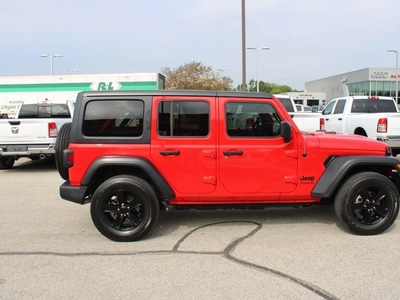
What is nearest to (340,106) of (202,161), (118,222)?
(202,161)

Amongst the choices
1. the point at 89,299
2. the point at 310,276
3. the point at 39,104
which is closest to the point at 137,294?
the point at 89,299

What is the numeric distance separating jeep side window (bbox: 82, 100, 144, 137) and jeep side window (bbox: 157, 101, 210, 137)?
270 millimetres

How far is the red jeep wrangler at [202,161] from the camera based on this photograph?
4.32 m

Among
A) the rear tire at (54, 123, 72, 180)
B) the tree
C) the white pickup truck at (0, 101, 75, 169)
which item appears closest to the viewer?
the rear tire at (54, 123, 72, 180)

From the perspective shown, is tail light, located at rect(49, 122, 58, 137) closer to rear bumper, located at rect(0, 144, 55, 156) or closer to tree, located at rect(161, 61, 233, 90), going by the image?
rear bumper, located at rect(0, 144, 55, 156)

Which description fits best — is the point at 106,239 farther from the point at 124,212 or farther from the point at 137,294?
the point at 137,294

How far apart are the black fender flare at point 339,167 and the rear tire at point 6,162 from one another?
29.4 feet

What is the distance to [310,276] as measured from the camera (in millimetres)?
3412

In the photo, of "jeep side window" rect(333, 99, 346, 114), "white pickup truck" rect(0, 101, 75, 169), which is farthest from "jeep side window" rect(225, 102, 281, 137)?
"jeep side window" rect(333, 99, 346, 114)

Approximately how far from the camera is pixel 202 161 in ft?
14.3

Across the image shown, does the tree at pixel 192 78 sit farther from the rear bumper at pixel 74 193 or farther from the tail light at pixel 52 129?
the rear bumper at pixel 74 193

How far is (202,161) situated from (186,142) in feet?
0.99

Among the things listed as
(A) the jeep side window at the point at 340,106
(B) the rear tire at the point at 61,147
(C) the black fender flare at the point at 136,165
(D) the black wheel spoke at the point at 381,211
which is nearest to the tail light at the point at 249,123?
(C) the black fender flare at the point at 136,165

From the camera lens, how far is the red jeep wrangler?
4316mm
